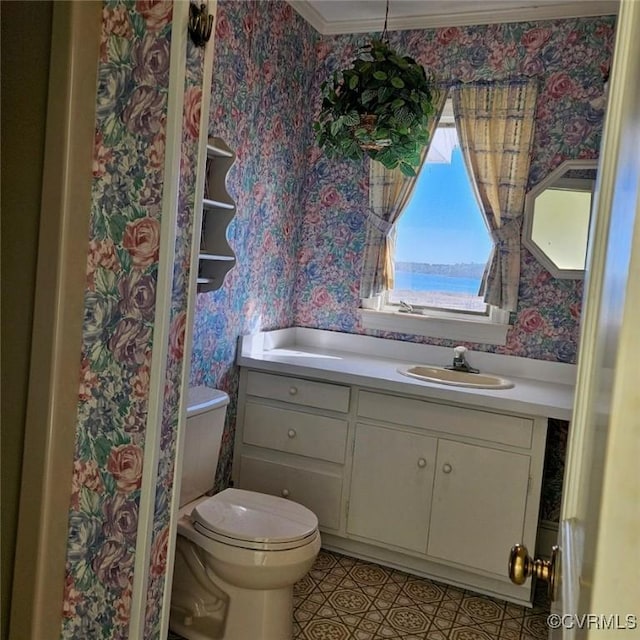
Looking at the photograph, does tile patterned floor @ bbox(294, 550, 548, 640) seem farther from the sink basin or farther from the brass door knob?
the brass door knob

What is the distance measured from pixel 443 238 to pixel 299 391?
1140 millimetres

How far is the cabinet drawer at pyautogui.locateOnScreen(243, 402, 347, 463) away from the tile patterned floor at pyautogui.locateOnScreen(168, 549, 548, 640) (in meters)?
0.52

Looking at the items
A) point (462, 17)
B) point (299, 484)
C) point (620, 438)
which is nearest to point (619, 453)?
point (620, 438)

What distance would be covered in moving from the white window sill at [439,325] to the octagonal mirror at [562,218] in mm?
375

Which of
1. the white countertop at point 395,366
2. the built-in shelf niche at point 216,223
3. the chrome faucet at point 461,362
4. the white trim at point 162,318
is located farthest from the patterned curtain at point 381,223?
the white trim at point 162,318

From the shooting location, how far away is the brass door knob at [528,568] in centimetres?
93

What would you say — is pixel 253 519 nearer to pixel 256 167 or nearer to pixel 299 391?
pixel 299 391

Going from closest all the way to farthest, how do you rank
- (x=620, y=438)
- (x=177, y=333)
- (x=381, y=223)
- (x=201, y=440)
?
1. (x=620, y=438)
2. (x=177, y=333)
3. (x=201, y=440)
4. (x=381, y=223)

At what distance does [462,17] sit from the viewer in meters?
3.08

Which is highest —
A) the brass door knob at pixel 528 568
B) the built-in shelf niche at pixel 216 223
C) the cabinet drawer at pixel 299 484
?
the built-in shelf niche at pixel 216 223

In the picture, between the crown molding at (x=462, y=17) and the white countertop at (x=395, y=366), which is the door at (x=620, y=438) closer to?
the white countertop at (x=395, y=366)

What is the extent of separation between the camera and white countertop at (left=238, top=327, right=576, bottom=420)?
256 centimetres

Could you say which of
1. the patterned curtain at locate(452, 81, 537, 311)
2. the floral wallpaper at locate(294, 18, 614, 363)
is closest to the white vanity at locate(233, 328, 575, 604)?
the floral wallpaper at locate(294, 18, 614, 363)

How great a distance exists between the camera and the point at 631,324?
411 mm
